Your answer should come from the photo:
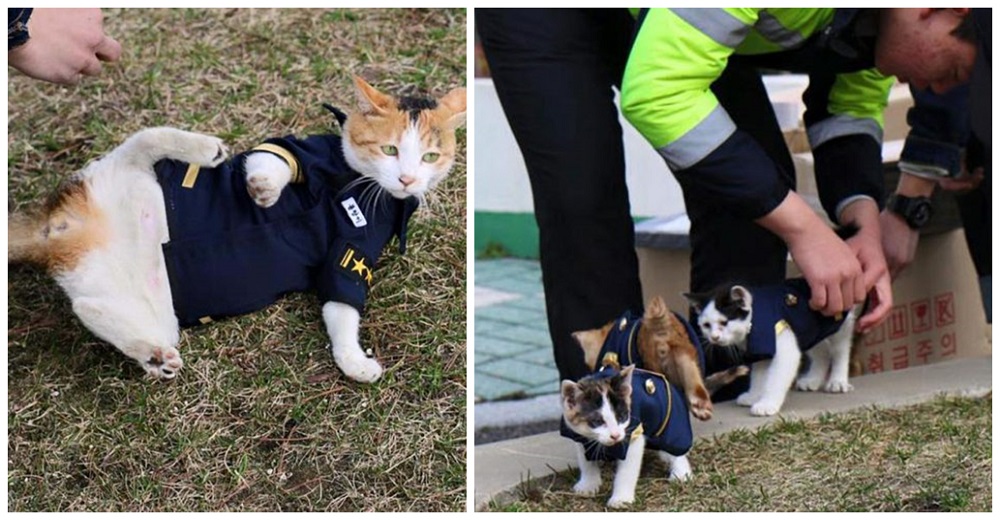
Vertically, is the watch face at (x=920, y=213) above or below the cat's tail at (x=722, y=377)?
above

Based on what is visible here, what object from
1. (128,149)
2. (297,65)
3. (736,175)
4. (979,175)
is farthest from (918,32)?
(128,149)

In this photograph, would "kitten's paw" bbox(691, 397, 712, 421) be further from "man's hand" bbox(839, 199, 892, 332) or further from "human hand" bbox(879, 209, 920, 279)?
"human hand" bbox(879, 209, 920, 279)

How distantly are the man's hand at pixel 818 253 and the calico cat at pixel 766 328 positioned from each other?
162 mm

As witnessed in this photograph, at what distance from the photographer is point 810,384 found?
3.33 m

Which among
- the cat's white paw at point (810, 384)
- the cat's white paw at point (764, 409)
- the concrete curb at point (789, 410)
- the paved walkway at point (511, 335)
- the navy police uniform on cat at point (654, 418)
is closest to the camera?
the navy police uniform on cat at point (654, 418)

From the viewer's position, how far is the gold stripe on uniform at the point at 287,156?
239cm

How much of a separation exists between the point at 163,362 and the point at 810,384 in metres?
1.82

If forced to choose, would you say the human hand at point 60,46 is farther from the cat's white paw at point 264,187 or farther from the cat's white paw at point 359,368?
the cat's white paw at point 359,368

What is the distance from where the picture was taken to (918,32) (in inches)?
99.3

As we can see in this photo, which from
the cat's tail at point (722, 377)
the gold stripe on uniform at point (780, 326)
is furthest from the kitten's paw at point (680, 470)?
the gold stripe on uniform at point (780, 326)

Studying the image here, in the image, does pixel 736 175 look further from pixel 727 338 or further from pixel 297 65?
pixel 297 65

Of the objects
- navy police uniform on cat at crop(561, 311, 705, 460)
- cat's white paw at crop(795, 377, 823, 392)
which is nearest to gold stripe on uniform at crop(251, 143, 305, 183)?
navy police uniform on cat at crop(561, 311, 705, 460)

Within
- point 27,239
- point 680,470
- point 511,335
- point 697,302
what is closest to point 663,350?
point 680,470

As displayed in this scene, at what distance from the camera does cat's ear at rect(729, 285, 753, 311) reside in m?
2.88
